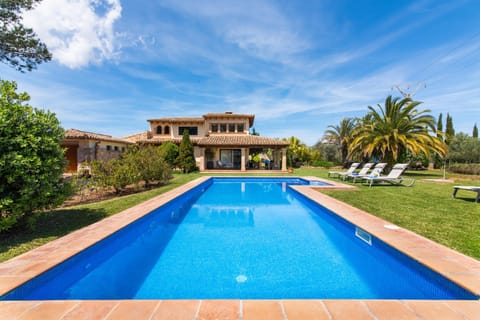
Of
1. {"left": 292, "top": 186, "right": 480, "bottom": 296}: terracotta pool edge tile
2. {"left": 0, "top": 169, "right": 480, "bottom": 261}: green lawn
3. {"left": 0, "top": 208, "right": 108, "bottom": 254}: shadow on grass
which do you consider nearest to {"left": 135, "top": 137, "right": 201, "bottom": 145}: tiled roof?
{"left": 0, "top": 169, "right": 480, "bottom": 261}: green lawn

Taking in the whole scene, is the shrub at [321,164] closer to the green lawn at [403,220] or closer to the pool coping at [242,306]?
the green lawn at [403,220]

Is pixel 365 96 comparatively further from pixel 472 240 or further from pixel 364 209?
pixel 472 240

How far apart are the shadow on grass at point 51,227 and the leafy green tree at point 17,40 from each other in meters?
9.49

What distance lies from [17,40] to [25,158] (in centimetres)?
1083

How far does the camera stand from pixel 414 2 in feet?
38.5

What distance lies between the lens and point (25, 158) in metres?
4.24

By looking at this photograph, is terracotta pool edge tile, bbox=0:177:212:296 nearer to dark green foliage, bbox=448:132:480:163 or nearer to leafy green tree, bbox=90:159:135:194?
leafy green tree, bbox=90:159:135:194

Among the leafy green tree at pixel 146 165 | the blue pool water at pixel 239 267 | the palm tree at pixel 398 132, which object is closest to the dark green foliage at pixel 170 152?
the leafy green tree at pixel 146 165

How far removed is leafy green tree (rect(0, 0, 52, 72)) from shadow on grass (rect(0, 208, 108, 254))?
374 inches

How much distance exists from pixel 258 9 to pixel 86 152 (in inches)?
709

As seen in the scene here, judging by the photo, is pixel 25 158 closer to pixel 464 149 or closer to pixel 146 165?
pixel 146 165

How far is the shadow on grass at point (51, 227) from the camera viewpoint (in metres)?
4.19

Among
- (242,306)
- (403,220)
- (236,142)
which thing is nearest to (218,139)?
(236,142)

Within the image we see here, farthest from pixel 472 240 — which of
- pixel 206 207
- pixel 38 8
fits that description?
pixel 38 8
